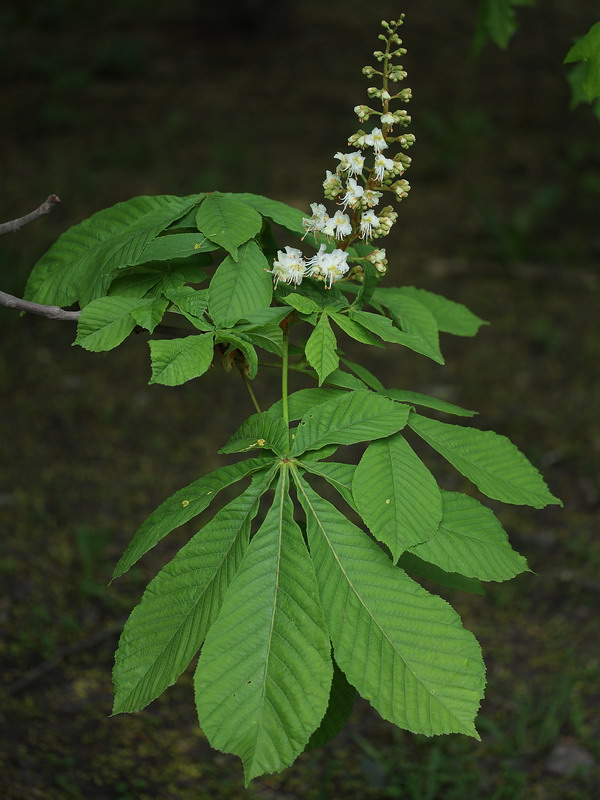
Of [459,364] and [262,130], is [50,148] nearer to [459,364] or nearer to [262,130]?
[262,130]

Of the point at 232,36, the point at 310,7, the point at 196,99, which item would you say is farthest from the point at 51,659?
the point at 310,7

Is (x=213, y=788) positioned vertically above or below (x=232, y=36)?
below

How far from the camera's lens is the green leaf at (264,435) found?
3.12ft

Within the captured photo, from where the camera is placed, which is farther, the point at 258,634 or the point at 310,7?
the point at 310,7

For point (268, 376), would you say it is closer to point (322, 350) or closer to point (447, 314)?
point (447, 314)

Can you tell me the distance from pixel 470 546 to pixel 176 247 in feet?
1.71

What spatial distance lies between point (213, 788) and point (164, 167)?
3.81m

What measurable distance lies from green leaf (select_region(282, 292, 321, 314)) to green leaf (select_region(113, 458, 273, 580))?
0.59ft

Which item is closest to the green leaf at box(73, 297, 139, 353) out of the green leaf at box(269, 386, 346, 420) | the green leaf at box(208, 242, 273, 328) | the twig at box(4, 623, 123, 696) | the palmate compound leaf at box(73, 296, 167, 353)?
the palmate compound leaf at box(73, 296, 167, 353)

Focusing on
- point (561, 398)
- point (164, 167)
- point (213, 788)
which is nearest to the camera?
point (213, 788)

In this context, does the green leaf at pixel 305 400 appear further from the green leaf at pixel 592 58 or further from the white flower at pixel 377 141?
the green leaf at pixel 592 58

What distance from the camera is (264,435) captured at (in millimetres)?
969

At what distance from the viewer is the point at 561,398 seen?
3.57m

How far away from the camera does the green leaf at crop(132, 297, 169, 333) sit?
3.26 ft
